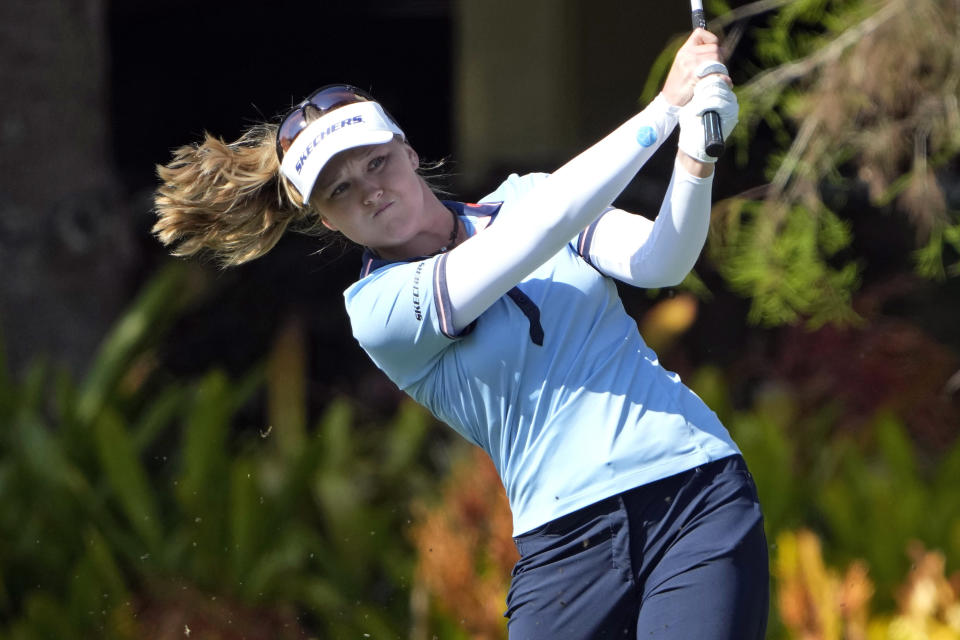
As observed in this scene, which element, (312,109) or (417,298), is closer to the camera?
(417,298)

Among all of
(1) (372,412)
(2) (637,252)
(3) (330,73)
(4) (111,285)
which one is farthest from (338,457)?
(3) (330,73)

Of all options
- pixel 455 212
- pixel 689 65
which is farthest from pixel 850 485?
pixel 689 65

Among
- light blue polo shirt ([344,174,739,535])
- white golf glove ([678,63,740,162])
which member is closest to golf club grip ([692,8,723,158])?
Result: white golf glove ([678,63,740,162])

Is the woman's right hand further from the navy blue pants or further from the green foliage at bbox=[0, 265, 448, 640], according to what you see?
the green foliage at bbox=[0, 265, 448, 640]

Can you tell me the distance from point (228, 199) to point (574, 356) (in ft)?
2.53

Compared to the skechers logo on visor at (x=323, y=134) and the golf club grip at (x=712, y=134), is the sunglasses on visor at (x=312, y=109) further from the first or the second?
the golf club grip at (x=712, y=134)

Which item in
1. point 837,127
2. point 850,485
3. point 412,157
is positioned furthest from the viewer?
point 850,485

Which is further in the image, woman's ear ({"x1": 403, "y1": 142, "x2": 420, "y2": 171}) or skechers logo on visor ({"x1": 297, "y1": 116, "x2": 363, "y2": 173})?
woman's ear ({"x1": 403, "y1": 142, "x2": 420, "y2": 171})

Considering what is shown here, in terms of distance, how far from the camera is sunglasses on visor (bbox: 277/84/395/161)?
8.02ft

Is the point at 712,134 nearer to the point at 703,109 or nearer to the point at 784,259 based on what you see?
the point at 703,109

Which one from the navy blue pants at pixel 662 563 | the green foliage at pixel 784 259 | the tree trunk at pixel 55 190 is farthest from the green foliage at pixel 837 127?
the tree trunk at pixel 55 190

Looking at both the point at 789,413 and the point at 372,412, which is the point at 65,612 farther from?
the point at 789,413

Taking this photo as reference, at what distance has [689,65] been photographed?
89.0 inches

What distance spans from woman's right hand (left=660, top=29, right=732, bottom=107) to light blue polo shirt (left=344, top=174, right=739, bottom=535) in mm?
294
